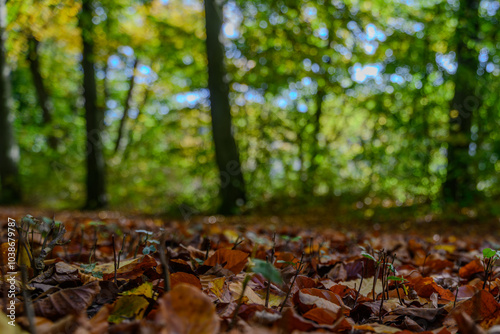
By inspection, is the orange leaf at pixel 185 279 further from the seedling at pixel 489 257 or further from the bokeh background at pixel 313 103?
the bokeh background at pixel 313 103

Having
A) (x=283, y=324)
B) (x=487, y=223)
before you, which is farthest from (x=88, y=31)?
(x=283, y=324)

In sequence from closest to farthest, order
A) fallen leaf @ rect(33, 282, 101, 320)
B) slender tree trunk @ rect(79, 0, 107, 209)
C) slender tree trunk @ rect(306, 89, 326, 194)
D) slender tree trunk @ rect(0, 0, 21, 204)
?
1. fallen leaf @ rect(33, 282, 101, 320)
2. slender tree trunk @ rect(306, 89, 326, 194)
3. slender tree trunk @ rect(79, 0, 107, 209)
4. slender tree trunk @ rect(0, 0, 21, 204)

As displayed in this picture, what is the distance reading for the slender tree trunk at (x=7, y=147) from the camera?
9.16 metres

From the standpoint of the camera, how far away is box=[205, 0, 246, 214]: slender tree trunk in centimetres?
710

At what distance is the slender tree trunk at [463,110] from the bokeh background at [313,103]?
0.02 metres

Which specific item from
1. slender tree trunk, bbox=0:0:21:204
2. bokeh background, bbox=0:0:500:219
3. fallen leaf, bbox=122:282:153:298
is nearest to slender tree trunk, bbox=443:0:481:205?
bokeh background, bbox=0:0:500:219

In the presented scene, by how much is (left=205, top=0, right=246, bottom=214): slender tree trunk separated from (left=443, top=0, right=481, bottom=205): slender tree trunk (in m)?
3.49

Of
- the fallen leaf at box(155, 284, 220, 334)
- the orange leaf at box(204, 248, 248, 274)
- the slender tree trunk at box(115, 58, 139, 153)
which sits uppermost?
the slender tree trunk at box(115, 58, 139, 153)

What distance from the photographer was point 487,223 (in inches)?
245

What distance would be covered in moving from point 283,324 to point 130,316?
0.33 metres

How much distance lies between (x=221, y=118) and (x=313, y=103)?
122 inches

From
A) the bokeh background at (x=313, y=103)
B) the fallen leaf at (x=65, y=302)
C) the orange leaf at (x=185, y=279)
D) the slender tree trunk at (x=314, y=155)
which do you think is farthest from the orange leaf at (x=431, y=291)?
the slender tree trunk at (x=314, y=155)

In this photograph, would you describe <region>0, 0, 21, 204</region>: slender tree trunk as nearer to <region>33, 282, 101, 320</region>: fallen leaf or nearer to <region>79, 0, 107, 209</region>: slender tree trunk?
<region>79, 0, 107, 209</region>: slender tree trunk

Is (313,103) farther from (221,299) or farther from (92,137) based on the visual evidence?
(221,299)
